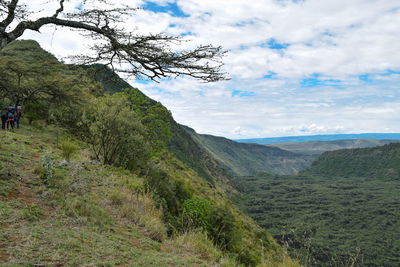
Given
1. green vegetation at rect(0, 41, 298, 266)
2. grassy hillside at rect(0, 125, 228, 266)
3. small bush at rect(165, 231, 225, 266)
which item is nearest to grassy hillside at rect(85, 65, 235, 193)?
green vegetation at rect(0, 41, 298, 266)

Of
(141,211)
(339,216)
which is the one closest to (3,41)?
(141,211)

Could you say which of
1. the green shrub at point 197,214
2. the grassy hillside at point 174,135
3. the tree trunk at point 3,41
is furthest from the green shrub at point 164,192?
the tree trunk at point 3,41

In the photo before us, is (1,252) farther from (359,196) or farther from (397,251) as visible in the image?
(359,196)

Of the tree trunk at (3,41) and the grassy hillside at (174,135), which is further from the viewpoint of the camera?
the grassy hillside at (174,135)

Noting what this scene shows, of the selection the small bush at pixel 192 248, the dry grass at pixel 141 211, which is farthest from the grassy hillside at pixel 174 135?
the small bush at pixel 192 248

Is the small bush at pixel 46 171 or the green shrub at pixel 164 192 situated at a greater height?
the small bush at pixel 46 171

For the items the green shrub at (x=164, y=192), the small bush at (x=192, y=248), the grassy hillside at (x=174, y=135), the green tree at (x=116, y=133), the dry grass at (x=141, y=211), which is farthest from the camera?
the green tree at (x=116, y=133)

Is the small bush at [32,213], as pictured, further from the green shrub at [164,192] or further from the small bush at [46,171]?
the green shrub at [164,192]

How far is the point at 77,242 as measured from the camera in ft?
14.9

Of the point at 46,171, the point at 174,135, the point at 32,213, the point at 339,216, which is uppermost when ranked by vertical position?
the point at 174,135

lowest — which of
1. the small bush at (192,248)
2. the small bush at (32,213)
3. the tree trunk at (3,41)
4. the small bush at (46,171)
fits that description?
the small bush at (192,248)

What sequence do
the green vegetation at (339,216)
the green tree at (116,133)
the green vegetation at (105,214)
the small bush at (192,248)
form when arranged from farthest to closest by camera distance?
the green vegetation at (339,216), the green tree at (116,133), the small bush at (192,248), the green vegetation at (105,214)

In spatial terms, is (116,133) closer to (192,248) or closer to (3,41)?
(3,41)

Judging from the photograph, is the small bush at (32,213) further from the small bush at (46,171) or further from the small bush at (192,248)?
the small bush at (192,248)
